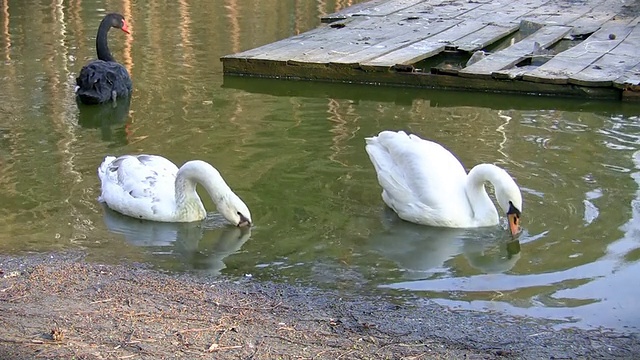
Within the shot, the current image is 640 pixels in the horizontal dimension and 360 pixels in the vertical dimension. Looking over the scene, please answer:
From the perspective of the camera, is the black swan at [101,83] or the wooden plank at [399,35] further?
the wooden plank at [399,35]

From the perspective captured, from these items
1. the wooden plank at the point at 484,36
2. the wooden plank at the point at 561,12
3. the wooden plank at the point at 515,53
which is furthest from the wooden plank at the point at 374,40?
the wooden plank at the point at 561,12

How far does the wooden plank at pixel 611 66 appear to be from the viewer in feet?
Result: 38.5

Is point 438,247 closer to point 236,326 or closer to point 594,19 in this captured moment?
point 236,326

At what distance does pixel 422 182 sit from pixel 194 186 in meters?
1.76

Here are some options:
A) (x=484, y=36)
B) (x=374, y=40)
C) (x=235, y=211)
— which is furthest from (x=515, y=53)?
(x=235, y=211)

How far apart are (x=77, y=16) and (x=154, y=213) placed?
10.8 m

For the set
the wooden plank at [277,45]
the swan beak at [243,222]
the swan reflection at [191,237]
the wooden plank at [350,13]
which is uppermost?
the swan beak at [243,222]

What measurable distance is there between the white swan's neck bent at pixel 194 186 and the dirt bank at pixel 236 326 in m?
1.14

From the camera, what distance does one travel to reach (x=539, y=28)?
15.5 metres

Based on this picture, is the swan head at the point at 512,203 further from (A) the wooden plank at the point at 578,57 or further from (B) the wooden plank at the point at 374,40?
(B) the wooden plank at the point at 374,40

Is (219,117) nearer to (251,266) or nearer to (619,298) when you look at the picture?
(251,266)

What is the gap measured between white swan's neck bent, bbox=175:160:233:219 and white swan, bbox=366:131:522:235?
1343 millimetres

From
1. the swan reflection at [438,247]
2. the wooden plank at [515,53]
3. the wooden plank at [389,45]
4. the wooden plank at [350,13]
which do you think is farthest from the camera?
the wooden plank at [350,13]

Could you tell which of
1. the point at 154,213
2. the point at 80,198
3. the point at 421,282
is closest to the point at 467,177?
the point at 421,282
